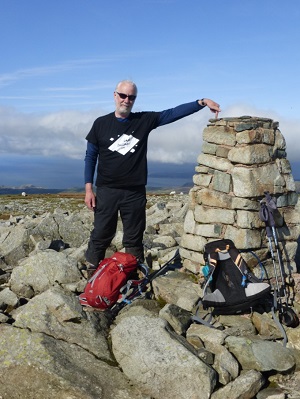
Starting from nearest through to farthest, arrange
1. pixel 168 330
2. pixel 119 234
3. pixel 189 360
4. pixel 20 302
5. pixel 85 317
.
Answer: pixel 189 360 < pixel 168 330 < pixel 85 317 < pixel 20 302 < pixel 119 234

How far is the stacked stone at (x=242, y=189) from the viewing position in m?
9.29

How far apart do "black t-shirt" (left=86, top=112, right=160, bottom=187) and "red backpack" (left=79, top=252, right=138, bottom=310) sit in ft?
5.33

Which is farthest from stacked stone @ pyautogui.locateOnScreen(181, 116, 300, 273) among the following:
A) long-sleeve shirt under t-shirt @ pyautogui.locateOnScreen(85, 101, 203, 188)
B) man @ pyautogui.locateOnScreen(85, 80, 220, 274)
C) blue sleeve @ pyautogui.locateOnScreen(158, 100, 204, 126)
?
long-sleeve shirt under t-shirt @ pyautogui.locateOnScreen(85, 101, 203, 188)

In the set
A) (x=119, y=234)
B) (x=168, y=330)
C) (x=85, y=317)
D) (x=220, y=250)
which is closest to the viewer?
(x=168, y=330)

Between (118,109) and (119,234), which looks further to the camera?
(119,234)

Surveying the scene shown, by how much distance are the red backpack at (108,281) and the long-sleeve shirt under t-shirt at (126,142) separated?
1.61m

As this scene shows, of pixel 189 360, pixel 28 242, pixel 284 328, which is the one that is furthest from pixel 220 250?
pixel 28 242

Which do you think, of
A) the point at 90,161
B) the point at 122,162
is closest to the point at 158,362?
the point at 122,162

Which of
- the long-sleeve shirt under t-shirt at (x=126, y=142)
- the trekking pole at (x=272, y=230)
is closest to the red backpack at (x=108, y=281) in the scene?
the long-sleeve shirt under t-shirt at (x=126, y=142)

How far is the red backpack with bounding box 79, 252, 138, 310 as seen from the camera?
29.3 ft

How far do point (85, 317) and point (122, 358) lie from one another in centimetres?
122

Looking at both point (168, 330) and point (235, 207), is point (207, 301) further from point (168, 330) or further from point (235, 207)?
point (235, 207)

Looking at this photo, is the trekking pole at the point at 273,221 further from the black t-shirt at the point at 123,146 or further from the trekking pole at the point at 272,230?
the black t-shirt at the point at 123,146

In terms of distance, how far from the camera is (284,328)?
827 centimetres
